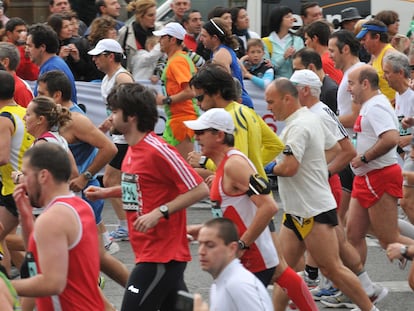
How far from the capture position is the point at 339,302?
909 centimetres

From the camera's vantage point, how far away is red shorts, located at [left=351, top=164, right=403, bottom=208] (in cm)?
892

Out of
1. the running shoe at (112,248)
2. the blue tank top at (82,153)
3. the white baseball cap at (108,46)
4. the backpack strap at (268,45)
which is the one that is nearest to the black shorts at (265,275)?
the blue tank top at (82,153)

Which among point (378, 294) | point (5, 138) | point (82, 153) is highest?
point (5, 138)

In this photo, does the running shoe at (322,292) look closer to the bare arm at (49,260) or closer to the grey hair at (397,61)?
the grey hair at (397,61)

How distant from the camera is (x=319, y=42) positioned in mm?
12062

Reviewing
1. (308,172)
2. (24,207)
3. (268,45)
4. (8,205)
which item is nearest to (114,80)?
(8,205)

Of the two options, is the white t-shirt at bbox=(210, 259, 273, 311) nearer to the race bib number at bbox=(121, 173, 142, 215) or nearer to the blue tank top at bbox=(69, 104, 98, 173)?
the race bib number at bbox=(121, 173, 142, 215)

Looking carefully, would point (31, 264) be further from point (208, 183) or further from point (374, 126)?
point (374, 126)

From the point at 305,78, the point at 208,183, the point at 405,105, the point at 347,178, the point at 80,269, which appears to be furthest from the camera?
the point at 405,105

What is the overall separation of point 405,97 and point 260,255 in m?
4.11

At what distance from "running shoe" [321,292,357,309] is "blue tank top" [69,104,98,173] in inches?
87.5

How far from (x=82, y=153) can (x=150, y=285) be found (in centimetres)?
235

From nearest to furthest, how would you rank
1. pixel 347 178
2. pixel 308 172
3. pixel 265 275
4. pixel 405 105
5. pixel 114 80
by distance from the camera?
pixel 265 275 < pixel 308 172 < pixel 347 178 < pixel 405 105 < pixel 114 80

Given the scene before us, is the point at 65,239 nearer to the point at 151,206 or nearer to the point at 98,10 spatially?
the point at 151,206
